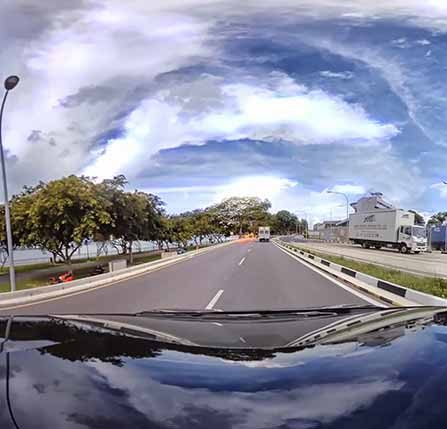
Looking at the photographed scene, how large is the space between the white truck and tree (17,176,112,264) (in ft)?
102

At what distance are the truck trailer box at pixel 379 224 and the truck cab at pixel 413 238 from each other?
80 centimetres

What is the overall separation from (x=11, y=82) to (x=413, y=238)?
127 feet

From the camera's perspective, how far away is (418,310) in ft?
13.3

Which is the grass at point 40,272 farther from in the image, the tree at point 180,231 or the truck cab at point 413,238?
the truck cab at point 413,238

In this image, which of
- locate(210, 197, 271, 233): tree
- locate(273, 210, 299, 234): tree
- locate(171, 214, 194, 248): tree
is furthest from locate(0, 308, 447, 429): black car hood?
locate(273, 210, 299, 234): tree

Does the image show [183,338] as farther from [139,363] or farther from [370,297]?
[370,297]

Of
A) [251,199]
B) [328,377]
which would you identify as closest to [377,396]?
[328,377]

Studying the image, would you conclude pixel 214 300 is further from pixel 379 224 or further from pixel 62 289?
pixel 379 224

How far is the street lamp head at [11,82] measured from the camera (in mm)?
14516

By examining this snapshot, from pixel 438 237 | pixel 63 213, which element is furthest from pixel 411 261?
pixel 438 237

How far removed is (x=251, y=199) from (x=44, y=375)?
145921mm

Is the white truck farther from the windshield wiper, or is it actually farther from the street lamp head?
the windshield wiper

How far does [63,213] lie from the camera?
76.6 ft

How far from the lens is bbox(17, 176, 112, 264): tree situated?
23.4 meters
